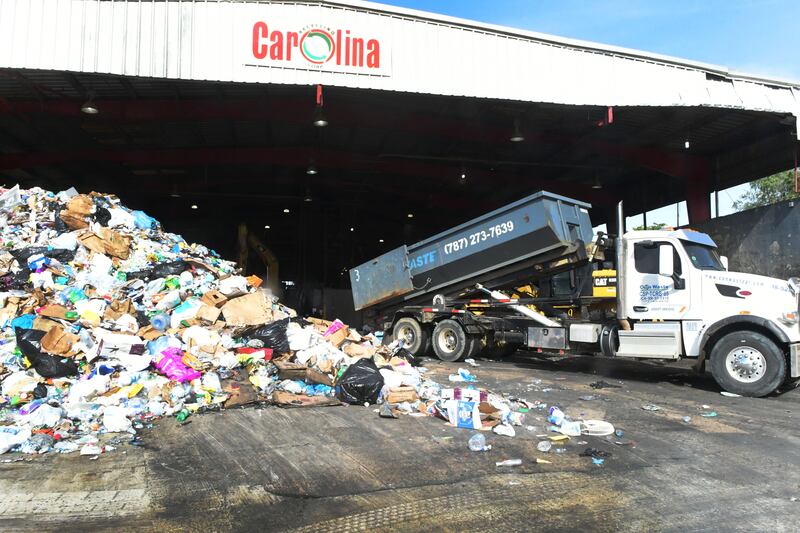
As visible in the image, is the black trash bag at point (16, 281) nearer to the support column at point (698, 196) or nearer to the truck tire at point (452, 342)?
the truck tire at point (452, 342)

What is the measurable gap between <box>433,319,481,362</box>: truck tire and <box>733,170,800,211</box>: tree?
23642 mm

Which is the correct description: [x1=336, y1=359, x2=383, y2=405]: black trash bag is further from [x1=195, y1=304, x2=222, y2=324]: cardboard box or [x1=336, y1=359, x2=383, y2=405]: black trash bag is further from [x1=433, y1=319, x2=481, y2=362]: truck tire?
[x1=433, y1=319, x2=481, y2=362]: truck tire

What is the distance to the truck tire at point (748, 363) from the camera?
277 inches

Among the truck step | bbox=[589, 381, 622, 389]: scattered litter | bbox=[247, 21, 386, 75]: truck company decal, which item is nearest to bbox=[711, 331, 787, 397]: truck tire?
the truck step

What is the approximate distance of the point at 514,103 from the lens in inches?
510

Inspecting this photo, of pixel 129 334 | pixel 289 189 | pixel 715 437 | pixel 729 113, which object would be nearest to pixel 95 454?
pixel 129 334

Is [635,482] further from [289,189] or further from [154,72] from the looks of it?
[289,189]

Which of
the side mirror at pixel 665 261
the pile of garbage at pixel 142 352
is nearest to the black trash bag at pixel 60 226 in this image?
the pile of garbage at pixel 142 352

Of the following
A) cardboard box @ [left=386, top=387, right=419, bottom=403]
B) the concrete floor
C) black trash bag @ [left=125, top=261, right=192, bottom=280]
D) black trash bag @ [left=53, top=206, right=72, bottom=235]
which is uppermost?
black trash bag @ [left=53, top=206, right=72, bottom=235]

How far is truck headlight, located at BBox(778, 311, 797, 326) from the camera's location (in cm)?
710

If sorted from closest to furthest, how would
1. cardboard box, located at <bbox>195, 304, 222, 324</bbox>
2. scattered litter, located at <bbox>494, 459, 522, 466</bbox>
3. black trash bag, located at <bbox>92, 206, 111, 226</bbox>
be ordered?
scattered litter, located at <bbox>494, 459, 522, 466</bbox> < cardboard box, located at <bbox>195, 304, 222, 324</bbox> < black trash bag, located at <bbox>92, 206, 111, 226</bbox>

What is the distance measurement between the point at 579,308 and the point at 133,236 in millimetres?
8608

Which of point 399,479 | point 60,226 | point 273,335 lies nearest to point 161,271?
point 60,226

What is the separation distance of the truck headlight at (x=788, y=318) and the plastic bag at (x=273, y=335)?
22.7ft
